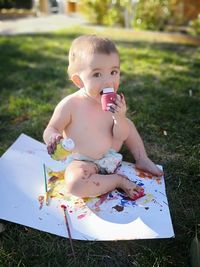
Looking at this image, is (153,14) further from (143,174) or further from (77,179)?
(77,179)

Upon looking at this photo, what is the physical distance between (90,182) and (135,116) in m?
0.98

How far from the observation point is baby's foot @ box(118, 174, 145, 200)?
1722 mm

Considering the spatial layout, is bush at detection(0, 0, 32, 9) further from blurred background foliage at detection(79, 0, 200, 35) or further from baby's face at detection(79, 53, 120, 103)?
baby's face at detection(79, 53, 120, 103)

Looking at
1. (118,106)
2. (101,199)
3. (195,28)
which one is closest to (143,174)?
(101,199)

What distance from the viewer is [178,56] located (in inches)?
161

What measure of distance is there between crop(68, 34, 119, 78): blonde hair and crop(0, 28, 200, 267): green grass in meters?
0.64

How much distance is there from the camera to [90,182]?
1.68m

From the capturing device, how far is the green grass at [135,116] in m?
1.43

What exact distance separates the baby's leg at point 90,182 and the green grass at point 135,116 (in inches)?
8.3

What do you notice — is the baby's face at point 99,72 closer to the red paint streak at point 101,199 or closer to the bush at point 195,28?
the red paint streak at point 101,199

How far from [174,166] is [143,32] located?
365cm

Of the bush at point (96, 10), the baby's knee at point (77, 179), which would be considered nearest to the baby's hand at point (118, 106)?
the baby's knee at point (77, 179)

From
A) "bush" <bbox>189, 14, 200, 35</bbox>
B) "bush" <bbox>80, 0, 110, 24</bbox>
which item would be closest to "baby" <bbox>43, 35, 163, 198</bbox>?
"bush" <bbox>189, 14, 200, 35</bbox>

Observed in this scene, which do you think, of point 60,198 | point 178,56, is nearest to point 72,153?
point 60,198
